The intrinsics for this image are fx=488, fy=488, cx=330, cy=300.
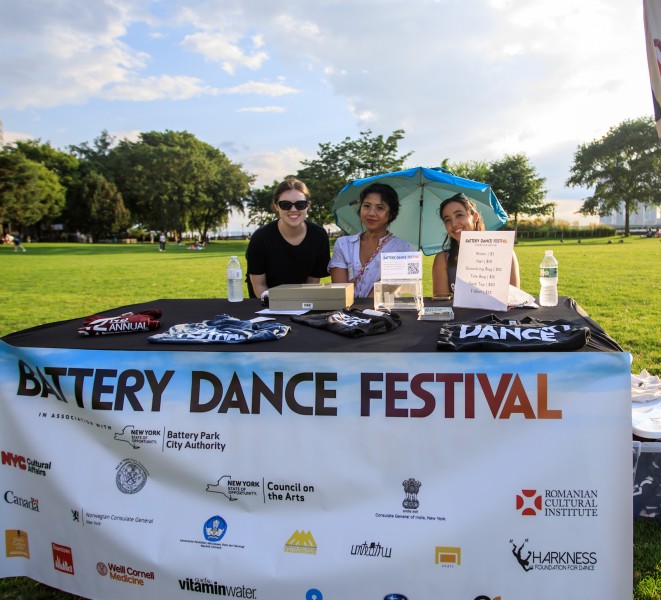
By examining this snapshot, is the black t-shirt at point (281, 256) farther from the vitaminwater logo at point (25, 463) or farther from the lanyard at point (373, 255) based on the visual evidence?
the vitaminwater logo at point (25, 463)

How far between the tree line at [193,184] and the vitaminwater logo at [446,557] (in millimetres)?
46855

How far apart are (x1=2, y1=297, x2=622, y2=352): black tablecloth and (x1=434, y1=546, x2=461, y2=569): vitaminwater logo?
0.69 m

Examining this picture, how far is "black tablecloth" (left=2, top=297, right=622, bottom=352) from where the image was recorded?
184 centimetres

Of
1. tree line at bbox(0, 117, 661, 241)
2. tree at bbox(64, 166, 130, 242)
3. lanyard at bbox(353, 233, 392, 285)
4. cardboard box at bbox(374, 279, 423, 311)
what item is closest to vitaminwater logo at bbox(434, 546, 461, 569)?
cardboard box at bbox(374, 279, 423, 311)

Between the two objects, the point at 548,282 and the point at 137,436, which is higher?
the point at 548,282

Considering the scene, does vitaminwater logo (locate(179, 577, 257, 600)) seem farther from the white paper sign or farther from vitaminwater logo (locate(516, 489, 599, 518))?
the white paper sign

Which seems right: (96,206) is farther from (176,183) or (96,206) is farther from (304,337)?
(304,337)

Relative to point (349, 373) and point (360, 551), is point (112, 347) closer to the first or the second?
point (349, 373)

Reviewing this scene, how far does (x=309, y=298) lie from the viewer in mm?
2648

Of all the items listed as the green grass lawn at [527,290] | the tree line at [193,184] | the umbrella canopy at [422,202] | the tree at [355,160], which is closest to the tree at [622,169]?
the tree line at [193,184]

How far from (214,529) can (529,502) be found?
114cm

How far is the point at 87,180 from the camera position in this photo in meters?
52.3

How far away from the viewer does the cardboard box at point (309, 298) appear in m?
2.62

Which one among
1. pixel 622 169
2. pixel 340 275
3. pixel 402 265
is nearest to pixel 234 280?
pixel 340 275
